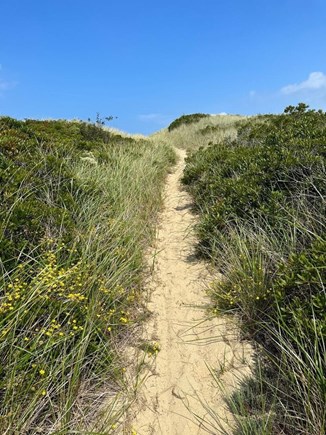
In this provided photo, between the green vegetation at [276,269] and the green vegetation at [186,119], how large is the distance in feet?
62.6

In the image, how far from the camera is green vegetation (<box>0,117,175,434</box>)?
2.30m

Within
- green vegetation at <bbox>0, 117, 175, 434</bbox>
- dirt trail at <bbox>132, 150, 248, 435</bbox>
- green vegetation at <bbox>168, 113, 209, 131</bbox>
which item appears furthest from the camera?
green vegetation at <bbox>168, 113, 209, 131</bbox>

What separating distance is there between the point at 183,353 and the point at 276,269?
1.29m

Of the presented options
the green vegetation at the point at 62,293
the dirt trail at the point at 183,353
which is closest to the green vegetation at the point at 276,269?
the dirt trail at the point at 183,353

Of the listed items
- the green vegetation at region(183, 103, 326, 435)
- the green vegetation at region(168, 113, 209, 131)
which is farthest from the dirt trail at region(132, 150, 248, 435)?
the green vegetation at region(168, 113, 209, 131)

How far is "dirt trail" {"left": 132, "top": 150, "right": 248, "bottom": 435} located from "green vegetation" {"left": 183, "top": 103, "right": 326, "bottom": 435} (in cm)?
21

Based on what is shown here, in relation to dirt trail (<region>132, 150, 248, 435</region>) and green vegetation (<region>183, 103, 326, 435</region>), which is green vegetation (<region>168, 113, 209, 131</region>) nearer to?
green vegetation (<region>183, 103, 326, 435</region>)

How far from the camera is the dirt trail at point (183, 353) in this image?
2582 millimetres

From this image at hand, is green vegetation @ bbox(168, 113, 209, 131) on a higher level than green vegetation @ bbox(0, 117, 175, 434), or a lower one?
higher

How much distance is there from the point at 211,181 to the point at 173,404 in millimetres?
4855

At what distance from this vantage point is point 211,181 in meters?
6.89

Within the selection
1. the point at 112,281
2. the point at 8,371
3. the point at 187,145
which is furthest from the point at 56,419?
the point at 187,145

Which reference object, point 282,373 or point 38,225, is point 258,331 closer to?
point 282,373

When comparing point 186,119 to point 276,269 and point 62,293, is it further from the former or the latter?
point 62,293
